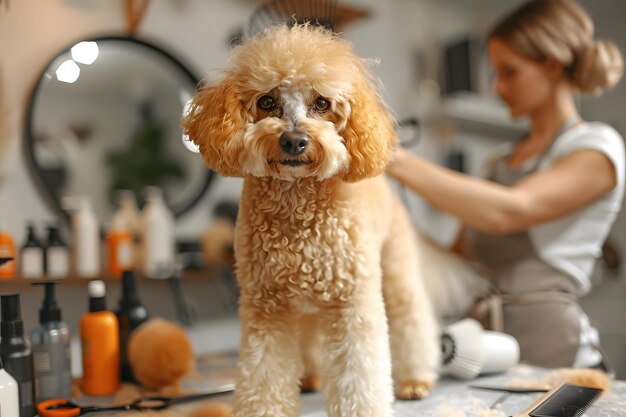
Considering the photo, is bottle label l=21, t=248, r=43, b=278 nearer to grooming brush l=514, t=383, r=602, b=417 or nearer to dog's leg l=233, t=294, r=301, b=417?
dog's leg l=233, t=294, r=301, b=417

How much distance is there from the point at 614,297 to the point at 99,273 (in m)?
2.50

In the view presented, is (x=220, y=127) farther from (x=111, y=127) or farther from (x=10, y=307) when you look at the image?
(x=111, y=127)

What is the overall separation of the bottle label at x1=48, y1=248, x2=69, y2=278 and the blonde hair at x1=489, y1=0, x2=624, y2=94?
1.30 metres

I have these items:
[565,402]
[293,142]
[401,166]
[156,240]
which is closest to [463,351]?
[565,402]

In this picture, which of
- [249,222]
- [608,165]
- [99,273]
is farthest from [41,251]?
[608,165]

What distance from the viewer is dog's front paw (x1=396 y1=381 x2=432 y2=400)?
952mm

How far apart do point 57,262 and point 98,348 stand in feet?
1.08

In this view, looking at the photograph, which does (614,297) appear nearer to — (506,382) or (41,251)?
(506,382)

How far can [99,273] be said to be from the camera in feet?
4.62

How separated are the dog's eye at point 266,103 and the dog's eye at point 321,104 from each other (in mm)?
57

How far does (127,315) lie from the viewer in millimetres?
1207

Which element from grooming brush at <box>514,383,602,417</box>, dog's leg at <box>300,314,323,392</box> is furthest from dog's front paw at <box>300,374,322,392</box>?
grooming brush at <box>514,383,602,417</box>

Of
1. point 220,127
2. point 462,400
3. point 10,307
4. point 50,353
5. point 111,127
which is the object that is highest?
point 111,127

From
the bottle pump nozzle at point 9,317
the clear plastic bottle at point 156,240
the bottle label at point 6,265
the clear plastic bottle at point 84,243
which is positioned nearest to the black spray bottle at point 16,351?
the bottle pump nozzle at point 9,317
